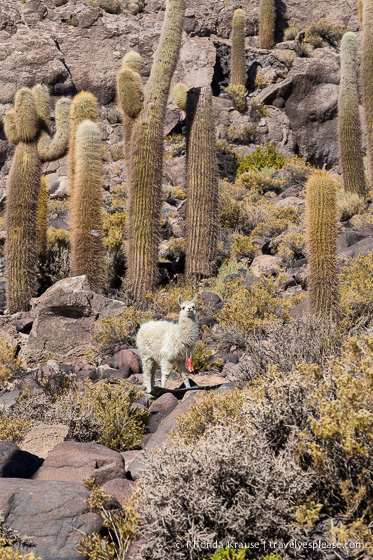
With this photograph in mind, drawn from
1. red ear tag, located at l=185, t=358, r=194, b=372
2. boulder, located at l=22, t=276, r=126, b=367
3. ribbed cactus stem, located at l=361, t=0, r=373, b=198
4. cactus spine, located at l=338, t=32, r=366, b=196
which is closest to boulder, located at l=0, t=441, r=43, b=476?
red ear tag, located at l=185, t=358, r=194, b=372

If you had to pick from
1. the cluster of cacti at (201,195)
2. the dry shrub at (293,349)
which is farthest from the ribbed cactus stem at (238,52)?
the dry shrub at (293,349)

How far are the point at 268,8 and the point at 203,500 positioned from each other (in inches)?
1167

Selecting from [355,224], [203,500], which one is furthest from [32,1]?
[203,500]

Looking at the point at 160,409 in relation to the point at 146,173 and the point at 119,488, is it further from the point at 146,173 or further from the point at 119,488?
the point at 146,173

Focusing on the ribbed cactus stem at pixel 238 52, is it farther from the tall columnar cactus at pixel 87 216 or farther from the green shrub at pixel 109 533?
the green shrub at pixel 109 533

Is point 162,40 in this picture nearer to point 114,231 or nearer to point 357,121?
point 114,231

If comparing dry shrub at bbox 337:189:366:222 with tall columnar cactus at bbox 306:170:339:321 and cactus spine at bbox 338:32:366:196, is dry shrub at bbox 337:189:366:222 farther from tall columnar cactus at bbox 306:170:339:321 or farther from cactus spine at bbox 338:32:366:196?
tall columnar cactus at bbox 306:170:339:321

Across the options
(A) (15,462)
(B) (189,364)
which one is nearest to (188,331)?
(B) (189,364)

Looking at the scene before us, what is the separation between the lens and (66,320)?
902 cm

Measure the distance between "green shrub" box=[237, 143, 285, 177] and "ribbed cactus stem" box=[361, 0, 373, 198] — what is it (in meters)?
8.51

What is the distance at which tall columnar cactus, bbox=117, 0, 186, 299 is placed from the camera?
1045cm

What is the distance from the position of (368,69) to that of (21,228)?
338 inches

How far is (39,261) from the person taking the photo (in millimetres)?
11695

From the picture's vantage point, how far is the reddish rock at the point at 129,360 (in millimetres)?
7562
